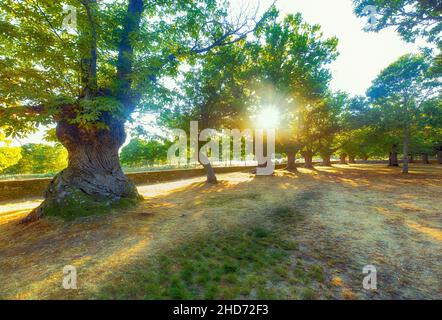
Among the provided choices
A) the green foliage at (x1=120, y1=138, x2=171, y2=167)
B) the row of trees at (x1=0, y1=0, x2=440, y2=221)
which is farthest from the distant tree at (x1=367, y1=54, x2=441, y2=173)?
the green foliage at (x1=120, y1=138, x2=171, y2=167)

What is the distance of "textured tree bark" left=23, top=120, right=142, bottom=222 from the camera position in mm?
7023

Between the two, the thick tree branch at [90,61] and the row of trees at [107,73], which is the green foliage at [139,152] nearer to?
the row of trees at [107,73]

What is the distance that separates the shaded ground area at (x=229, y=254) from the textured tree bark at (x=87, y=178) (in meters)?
0.77

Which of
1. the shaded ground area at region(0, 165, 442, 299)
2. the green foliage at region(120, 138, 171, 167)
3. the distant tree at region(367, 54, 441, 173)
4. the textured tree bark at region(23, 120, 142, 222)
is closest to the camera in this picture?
the shaded ground area at region(0, 165, 442, 299)

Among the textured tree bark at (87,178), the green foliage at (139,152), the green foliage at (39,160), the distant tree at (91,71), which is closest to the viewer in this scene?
the distant tree at (91,71)

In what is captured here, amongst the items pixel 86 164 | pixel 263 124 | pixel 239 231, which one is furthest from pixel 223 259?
pixel 263 124

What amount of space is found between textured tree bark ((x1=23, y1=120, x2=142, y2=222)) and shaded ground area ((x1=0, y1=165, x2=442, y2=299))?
2.54 ft

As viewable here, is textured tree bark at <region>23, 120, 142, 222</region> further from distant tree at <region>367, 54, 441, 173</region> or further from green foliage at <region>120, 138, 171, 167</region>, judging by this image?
green foliage at <region>120, 138, 171, 167</region>

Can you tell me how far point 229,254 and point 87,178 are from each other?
692cm

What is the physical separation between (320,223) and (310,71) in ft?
61.2

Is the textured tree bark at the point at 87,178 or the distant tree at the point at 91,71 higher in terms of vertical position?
the distant tree at the point at 91,71

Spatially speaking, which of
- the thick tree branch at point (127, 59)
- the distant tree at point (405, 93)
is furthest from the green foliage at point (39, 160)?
the distant tree at point (405, 93)

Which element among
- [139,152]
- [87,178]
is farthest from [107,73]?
[139,152]

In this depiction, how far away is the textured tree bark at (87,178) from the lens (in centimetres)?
702
